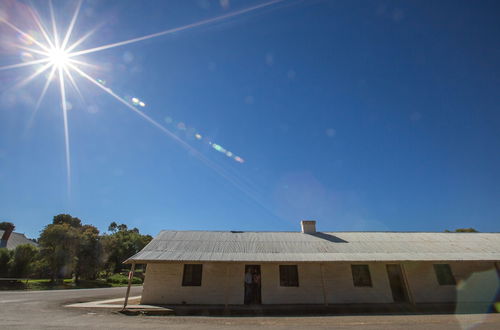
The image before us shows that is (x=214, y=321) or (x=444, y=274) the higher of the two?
(x=444, y=274)

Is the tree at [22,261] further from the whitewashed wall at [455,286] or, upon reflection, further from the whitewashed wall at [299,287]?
the whitewashed wall at [455,286]

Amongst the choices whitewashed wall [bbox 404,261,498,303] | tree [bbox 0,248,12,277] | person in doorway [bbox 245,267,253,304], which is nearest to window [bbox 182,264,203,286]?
person in doorway [bbox 245,267,253,304]

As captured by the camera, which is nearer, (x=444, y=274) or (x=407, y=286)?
(x=407, y=286)

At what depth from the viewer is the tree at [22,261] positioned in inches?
890

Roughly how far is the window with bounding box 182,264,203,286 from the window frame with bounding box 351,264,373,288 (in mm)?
8734

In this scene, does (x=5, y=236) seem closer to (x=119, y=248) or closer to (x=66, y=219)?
(x=119, y=248)

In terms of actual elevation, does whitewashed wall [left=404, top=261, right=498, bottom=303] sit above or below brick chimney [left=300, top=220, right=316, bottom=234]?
below

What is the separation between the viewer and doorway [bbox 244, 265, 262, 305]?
41.0 feet

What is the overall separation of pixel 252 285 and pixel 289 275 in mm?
2154

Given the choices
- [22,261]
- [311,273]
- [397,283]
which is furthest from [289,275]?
[22,261]

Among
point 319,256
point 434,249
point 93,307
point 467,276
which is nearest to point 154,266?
point 93,307

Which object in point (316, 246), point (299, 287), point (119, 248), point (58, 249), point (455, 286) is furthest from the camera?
point (119, 248)

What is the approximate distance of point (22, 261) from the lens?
75.4 feet

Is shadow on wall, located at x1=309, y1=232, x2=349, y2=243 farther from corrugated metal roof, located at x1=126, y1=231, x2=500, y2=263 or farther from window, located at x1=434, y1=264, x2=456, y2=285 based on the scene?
window, located at x1=434, y1=264, x2=456, y2=285
